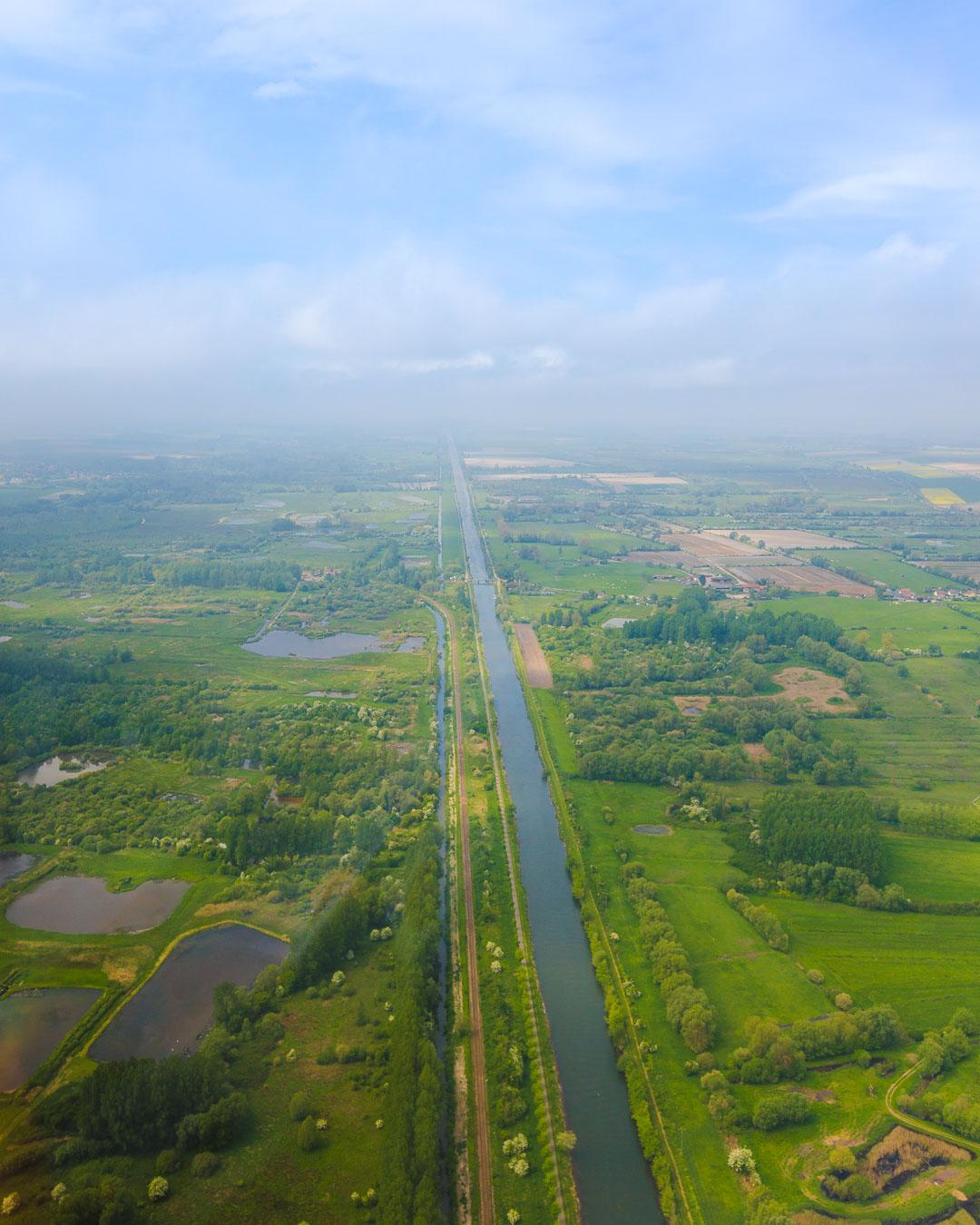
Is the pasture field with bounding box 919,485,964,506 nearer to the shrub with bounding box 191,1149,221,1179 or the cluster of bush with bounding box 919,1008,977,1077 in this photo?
the cluster of bush with bounding box 919,1008,977,1077

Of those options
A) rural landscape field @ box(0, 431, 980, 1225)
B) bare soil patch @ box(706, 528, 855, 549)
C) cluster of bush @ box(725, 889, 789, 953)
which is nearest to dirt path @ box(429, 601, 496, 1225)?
rural landscape field @ box(0, 431, 980, 1225)

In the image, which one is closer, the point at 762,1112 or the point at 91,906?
the point at 762,1112

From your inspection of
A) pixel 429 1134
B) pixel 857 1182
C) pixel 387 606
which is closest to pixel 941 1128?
pixel 857 1182

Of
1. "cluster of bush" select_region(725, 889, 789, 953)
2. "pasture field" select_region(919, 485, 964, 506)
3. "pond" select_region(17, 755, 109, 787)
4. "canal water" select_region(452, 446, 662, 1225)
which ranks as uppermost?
"pasture field" select_region(919, 485, 964, 506)

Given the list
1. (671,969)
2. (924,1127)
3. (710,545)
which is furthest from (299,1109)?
(710,545)

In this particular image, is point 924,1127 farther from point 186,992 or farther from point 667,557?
point 667,557

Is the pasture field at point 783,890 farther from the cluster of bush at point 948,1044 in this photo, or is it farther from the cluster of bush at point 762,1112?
the cluster of bush at point 948,1044
